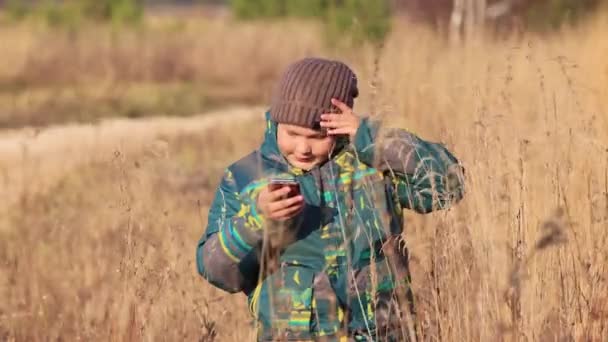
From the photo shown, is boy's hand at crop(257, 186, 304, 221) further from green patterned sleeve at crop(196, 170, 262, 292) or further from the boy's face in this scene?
the boy's face

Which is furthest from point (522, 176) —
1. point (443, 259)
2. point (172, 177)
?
point (172, 177)

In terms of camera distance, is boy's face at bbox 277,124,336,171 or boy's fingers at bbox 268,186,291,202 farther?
boy's face at bbox 277,124,336,171

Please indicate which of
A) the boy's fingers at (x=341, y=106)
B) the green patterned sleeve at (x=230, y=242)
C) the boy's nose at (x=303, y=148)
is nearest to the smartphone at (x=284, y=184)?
the green patterned sleeve at (x=230, y=242)

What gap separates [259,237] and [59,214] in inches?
177

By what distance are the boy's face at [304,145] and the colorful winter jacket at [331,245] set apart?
0.02m

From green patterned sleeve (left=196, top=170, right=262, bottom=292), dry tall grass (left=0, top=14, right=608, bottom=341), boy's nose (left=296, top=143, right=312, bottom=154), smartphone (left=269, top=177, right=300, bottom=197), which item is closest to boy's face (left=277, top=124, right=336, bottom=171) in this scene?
boy's nose (left=296, top=143, right=312, bottom=154)

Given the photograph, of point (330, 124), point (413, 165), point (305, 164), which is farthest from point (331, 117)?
point (413, 165)

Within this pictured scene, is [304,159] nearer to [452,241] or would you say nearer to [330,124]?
[330,124]

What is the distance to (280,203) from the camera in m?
2.94

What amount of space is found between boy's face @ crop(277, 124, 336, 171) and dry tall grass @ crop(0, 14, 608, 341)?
16.6 inches

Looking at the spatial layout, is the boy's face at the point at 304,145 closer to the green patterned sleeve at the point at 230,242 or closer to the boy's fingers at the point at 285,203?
the green patterned sleeve at the point at 230,242

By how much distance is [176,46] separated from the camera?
70.4 ft

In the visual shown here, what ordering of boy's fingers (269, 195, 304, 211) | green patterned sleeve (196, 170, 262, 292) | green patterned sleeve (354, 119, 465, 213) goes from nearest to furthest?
boy's fingers (269, 195, 304, 211) < green patterned sleeve (196, 170, 262, 292) < green patterned sleeve (354, 119, 465, 213)

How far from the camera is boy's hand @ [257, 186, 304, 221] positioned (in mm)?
2941
